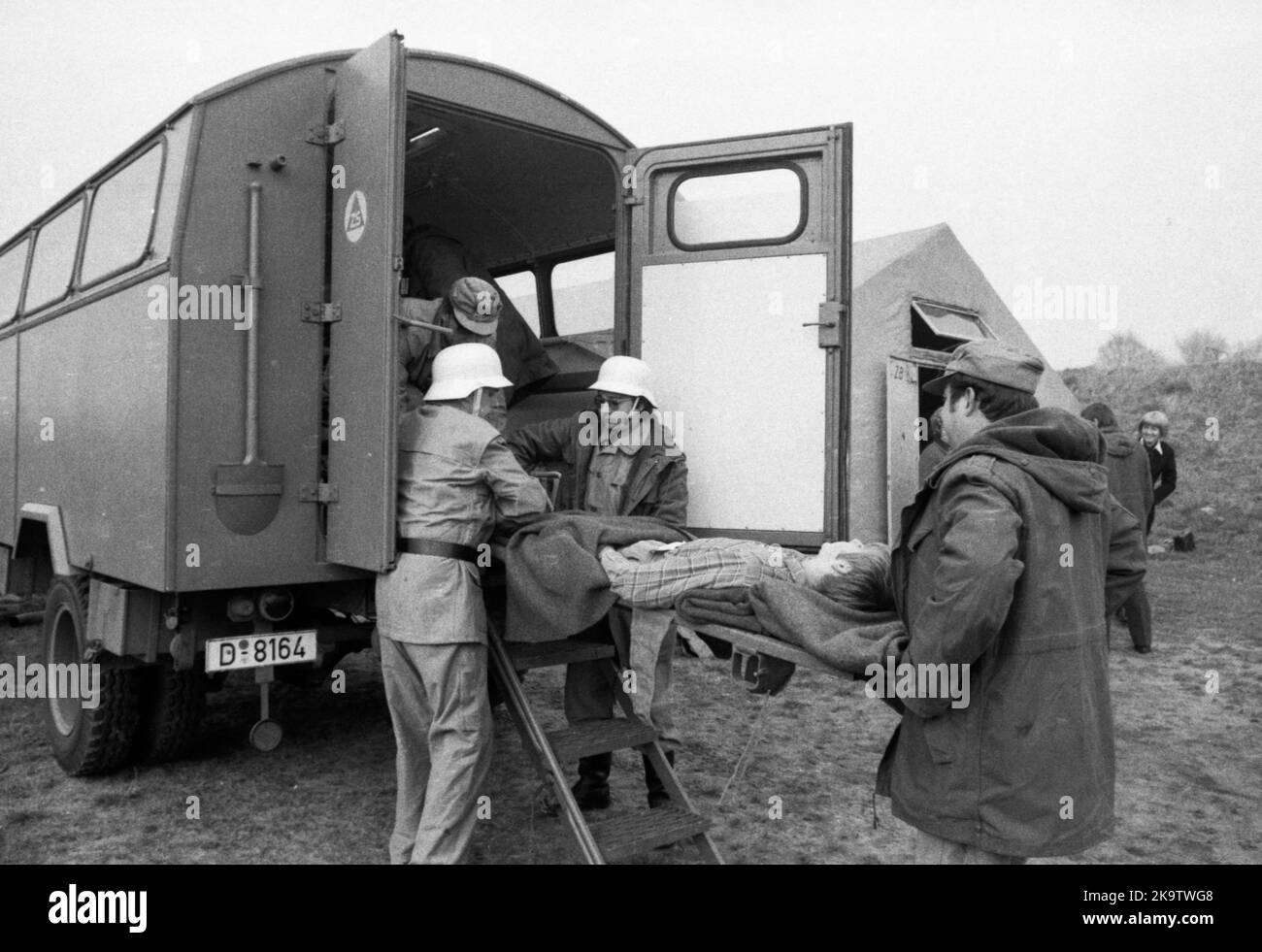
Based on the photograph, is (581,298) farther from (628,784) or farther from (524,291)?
(628,784)

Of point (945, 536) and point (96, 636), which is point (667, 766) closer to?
point (945, 536)

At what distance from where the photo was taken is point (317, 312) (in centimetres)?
381

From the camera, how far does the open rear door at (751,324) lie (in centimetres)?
452

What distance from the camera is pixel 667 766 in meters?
3.71

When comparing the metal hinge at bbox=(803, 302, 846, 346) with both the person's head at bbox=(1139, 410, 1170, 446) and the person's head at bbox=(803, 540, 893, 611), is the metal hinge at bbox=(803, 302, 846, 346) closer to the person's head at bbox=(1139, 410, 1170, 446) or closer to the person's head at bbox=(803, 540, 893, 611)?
the person's head at bbox=(803, 540, 893, 611)

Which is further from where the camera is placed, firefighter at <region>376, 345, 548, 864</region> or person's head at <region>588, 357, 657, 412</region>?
person's head at <region>588, 357, 657, 412</region>

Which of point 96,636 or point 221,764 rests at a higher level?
point 96,636

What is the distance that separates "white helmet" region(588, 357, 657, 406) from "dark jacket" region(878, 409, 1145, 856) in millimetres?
2007

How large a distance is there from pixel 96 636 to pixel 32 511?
1.32 metres

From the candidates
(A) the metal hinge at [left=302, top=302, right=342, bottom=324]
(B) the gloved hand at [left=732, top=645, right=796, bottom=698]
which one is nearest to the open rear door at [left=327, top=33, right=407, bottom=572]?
(A) the metal hinge at [left=302, top=302, right=342, bottom=324]

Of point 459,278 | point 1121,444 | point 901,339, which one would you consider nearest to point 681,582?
point 459,278

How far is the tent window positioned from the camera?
11422 millimetres

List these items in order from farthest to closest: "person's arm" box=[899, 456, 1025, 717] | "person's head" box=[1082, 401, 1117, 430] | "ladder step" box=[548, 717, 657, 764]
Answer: "person's head" box=[1082, 401, 1117, 430] < "ladder step" box=[548, 717, 657, 764] < "person's arm" box=[899, 456, 1025, 717]
